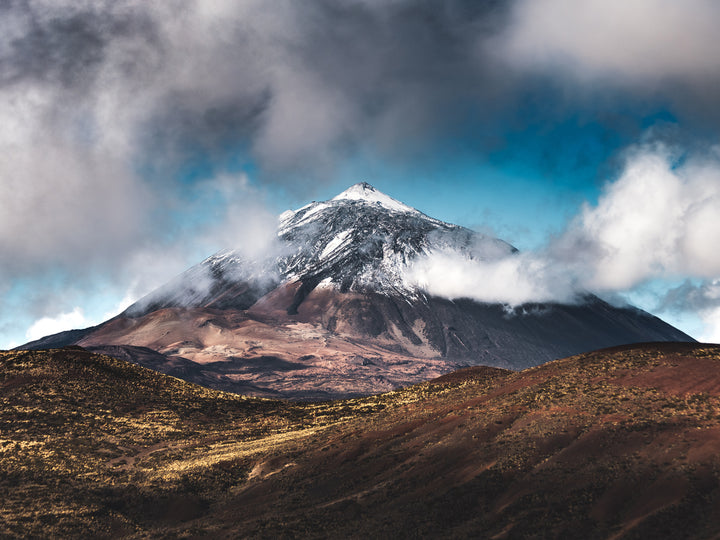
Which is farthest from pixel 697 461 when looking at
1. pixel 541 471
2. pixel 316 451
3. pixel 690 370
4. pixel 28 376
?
pixel 28 376

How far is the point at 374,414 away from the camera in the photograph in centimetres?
9075

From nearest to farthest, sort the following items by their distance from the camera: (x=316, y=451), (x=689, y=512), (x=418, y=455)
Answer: (x=689, y=512) → (x=418, y=455) → (x=316, y=451)

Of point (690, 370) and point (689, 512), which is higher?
point (690, 370)

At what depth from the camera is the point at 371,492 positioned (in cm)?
5672

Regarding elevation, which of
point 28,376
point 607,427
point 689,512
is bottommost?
point 689,512

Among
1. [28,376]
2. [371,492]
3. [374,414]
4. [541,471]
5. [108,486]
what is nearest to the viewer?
[541,471]

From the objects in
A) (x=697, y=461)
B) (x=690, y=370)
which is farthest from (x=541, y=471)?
(x=690, y=370)

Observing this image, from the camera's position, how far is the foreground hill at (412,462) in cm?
4731

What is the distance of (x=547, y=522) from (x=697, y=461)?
13.2 meters

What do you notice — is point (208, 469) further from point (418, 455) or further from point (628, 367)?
point (628, 367)

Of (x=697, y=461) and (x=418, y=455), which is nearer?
(x=697, y=461)

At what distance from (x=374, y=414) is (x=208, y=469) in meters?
26.6

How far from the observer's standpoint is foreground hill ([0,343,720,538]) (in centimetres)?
4731

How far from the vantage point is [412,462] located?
6159 cm
